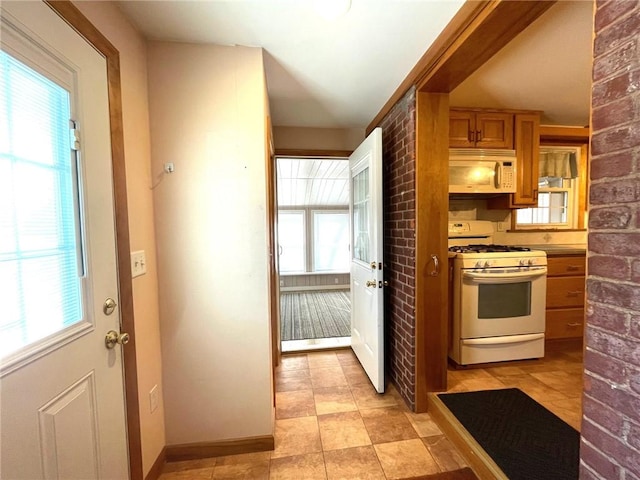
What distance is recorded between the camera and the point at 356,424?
1725 mm

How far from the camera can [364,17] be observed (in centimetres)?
123

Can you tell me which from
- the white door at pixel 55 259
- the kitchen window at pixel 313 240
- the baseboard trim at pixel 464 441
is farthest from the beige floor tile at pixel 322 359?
the kitchen window at pixel 313 240

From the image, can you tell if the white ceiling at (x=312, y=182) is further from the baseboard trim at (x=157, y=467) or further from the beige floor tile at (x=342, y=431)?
the baseboard trim at (x=157, y=467)

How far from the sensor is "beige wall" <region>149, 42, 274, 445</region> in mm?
1409

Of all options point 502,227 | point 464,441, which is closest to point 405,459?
point 464,441

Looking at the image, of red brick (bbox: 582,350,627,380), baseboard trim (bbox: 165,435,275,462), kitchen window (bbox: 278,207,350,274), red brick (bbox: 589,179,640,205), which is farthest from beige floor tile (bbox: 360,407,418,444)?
kitchen window (bbox: 278,207,350,274)

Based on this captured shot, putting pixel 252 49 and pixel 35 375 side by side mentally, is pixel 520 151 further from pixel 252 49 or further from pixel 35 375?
pixel 35 375

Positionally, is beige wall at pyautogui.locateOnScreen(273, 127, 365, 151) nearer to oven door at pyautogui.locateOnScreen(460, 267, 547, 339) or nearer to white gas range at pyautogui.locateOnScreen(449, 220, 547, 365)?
white gas range at pyautogui.locateOnScreen(449, 220, 547, 365)

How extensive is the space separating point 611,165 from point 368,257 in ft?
4.97

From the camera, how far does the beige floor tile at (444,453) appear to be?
4.65 feet

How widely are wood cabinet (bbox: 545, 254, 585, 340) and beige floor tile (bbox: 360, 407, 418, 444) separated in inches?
70.4

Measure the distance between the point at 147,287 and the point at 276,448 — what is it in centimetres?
118

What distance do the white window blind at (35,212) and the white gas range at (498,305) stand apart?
2.41 meters

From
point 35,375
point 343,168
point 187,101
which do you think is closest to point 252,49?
point 187,101
